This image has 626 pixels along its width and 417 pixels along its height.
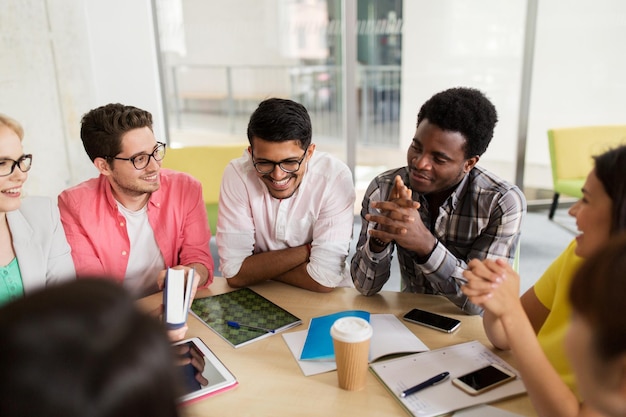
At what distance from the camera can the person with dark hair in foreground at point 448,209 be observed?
153 centimetres

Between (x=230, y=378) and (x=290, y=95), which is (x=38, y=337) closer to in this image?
(x=230, y=378)

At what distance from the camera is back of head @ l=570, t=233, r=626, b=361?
0.65 m

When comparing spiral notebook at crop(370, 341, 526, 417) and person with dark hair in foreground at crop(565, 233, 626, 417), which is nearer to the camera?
person with dark hair in foreground at crop(565, 233, 626, 417)

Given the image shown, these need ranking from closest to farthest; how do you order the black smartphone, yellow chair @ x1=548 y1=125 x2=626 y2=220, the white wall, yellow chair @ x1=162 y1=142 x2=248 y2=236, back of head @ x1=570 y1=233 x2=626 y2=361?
back of head @ x1=570 y1=233 x2=626 y2=361
the black smartphone
the white wall
yellow chair @ x1=162 y1=142 x2=248 y2=236
yellow chair @ x1=548 y1=125 x2=626 y2=220

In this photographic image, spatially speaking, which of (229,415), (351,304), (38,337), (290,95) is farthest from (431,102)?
(290,95)

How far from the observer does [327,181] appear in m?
1.86

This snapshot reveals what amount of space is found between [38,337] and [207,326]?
3.63 feet

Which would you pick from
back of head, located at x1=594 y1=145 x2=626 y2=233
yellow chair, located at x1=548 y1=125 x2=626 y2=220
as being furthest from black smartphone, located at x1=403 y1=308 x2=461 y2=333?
yellow chair, located at x1=548 y1=125 x2=626 y2=220

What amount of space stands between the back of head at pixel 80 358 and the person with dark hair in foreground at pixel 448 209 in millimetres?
1167

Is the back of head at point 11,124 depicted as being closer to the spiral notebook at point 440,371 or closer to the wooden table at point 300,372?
the wooden table at point 300,372

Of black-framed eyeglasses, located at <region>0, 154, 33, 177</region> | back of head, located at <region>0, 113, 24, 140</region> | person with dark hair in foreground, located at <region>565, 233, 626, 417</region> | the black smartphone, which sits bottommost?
the black smartphone

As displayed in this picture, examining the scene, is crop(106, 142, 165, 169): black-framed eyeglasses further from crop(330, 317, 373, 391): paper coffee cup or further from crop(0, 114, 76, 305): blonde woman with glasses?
crop(330, 317, 373, 391): paper coffee cup

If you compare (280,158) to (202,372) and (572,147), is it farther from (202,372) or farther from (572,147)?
(572,147)

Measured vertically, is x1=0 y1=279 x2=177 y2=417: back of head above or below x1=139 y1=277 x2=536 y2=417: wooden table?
above
